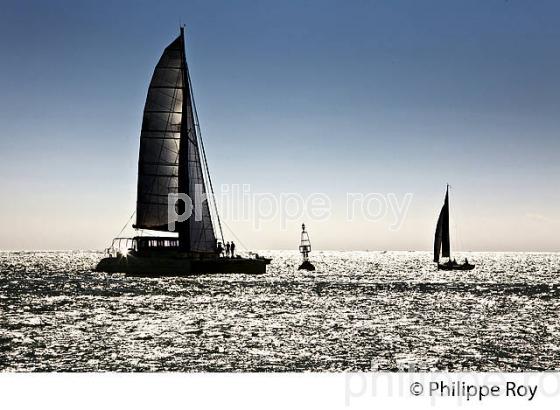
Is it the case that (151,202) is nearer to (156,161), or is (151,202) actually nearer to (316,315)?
(156,161)

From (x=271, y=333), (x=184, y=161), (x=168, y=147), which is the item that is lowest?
(x=271, y=333)

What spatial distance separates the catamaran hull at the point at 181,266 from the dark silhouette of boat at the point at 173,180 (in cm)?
8

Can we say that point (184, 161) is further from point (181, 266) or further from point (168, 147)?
point (181, 266)

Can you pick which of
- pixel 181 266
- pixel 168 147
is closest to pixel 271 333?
pixel 181 266

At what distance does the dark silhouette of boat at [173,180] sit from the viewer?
176 feet

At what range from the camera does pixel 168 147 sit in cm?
5478

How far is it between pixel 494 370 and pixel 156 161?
134 ft

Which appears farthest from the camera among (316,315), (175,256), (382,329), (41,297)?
(175,256)

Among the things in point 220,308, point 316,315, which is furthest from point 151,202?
point 316,315

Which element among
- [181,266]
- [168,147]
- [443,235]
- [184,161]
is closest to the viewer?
[184,161]

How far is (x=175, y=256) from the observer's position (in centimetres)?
5394

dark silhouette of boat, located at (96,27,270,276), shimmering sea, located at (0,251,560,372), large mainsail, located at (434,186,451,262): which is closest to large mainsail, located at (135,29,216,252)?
dark silhouette of boat, located at (96,27,270,276)

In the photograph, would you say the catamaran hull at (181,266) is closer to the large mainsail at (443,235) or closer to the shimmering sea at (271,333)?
the shimmering sea at (271,333)

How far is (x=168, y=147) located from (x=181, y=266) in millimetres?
9241
